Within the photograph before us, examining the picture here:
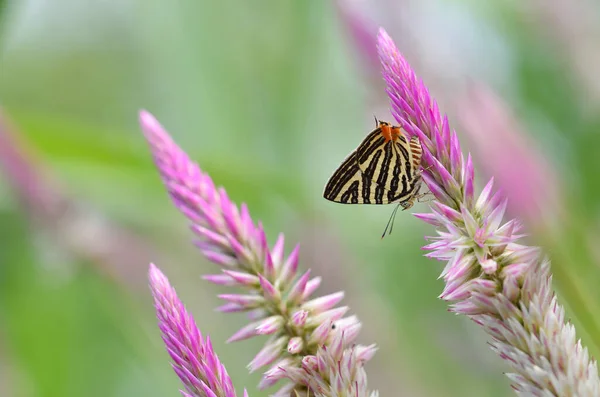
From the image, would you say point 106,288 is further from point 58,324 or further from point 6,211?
point 6,211

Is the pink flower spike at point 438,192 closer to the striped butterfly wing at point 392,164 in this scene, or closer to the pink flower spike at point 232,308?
the striped butterfly wing at point 392,164

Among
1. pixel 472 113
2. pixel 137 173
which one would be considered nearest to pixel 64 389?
pixel 137 173

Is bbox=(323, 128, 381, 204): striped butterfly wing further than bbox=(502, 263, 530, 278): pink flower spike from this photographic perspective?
Yes

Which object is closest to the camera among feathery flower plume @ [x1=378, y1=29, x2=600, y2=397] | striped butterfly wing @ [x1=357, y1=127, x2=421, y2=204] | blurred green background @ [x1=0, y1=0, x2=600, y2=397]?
feathery flower plume @ [x1=378, y1=29, x2=600, y2=397]

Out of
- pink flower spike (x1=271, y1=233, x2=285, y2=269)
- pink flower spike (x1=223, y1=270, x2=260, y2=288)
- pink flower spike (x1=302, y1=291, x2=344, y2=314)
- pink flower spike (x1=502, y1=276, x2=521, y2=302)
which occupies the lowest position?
pink flower spike (x1=502, y1=276, x2=521, y2=302)

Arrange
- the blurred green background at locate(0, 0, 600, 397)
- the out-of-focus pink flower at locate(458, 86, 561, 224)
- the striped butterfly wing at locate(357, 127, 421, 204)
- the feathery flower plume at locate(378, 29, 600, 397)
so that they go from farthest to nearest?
the blurred green background at locate(0, 0, 600, 397) < the out-of-focus pink flower at locate(458, 86, 561, 224) < the striped butterfly wing at locate(357, 127, 421, 204) < the feathery flower plume at locate(378, 29, 600, 397)

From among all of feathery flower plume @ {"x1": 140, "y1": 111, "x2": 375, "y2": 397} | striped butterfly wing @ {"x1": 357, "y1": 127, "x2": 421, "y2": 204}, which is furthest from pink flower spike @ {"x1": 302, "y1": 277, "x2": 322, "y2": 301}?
striped butterfly wing @ {"x1": 357, "y1": 127, "x2": 421, "y2": 204}

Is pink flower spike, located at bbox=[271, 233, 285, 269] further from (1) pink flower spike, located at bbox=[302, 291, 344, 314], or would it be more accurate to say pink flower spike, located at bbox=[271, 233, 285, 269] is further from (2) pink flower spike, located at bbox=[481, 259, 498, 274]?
(2) pink flower spike, located at bbox=[481, 259, 498, 274]

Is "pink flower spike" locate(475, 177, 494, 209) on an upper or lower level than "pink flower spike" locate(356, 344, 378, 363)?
upper
